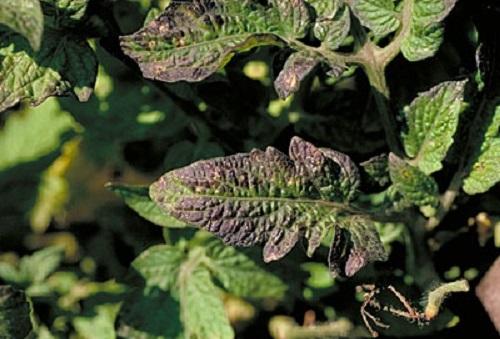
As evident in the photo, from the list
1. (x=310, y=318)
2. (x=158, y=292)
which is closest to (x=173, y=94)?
(x=158, y=292)

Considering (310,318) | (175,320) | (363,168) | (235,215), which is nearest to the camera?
(235,215)

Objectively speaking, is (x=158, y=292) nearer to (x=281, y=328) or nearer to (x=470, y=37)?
(x=281, y=328)

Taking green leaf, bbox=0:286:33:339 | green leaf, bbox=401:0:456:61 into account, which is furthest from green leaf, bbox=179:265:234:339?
green leaf, bbox=401:0:456:61

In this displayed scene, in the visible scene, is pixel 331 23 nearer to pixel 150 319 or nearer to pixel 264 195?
pixel 264 195

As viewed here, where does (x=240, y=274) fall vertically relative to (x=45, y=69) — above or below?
below

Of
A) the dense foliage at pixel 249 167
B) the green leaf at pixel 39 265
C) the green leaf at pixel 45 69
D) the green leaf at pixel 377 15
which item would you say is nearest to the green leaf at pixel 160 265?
the dense foliage at pixel 249 167

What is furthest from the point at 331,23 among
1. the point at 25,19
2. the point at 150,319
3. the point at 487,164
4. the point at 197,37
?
the point at 150,319

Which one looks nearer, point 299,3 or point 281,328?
point 299,3

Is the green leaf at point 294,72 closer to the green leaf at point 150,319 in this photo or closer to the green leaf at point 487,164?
the green leaf at point 487,164
